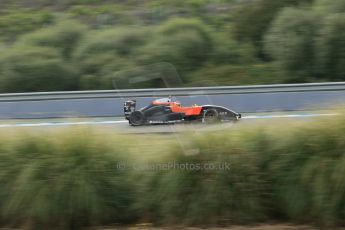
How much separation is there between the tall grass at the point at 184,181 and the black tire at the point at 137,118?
2555 millimetres

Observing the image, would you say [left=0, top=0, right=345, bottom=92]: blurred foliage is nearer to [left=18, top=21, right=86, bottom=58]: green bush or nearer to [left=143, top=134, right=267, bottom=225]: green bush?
[left=18, top=21, right=86, bottom=58]: green bush

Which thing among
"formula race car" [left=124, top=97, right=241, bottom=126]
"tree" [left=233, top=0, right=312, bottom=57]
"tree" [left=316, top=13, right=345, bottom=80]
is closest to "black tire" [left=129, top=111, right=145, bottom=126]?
"formula race car" [left=124, top=97, right=241, bottom=126]

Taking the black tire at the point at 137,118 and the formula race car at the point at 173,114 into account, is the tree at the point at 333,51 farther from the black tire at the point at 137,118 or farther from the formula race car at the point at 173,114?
the black tire at the point at 137,118

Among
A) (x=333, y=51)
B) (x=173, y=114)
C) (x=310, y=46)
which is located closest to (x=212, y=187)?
(x=173, y=114)

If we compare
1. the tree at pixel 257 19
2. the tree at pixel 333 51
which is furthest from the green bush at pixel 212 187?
the tree at pixel 257 19

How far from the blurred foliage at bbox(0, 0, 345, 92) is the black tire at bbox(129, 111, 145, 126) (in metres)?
7.61

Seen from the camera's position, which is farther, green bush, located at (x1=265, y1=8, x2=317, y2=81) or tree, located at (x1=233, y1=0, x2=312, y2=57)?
tree, located at (x1=233, y1=0, x2=312, y2=57)

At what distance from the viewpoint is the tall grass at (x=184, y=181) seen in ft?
19.3

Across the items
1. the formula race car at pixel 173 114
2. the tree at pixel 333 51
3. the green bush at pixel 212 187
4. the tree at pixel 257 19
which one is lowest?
the green bush at pixel 212 187

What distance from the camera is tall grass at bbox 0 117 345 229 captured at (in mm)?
5871

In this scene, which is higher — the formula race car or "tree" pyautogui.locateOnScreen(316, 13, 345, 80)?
"tree" pyautogui.locateOnScreen(316, 13, 345, 80)

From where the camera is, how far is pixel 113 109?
14.0 m

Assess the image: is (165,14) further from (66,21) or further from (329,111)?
(329,111)

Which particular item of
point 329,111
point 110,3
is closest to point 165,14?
point 110,3
